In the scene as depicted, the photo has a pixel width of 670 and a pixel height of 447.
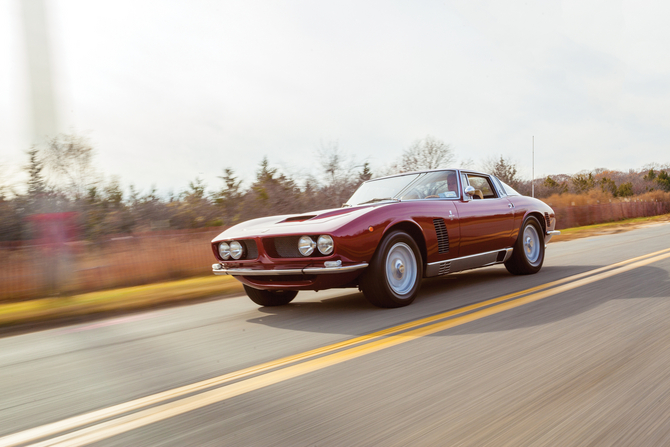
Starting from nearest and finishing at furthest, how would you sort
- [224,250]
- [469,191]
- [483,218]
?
[224,250], [469,191], [483,218]

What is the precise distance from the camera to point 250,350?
369cm

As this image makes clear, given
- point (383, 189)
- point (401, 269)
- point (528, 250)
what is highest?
point (383, 189)

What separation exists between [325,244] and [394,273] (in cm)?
90

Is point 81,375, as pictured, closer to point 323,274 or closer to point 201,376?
point 201,376

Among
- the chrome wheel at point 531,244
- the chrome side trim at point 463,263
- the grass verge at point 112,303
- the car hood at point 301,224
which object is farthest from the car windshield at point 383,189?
the grass verge at point 112,303

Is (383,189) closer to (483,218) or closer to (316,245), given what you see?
(483,218)

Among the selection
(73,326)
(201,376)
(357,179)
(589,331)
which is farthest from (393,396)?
(357,179)

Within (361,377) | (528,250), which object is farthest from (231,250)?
(528,250)

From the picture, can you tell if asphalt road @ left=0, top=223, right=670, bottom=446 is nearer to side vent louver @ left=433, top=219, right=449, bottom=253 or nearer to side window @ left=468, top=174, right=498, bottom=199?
side vent louver @ left=433, top=219, right=449, bottom=253

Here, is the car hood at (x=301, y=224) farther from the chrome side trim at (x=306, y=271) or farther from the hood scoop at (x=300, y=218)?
the chrome side trim at (x=306, y=271)

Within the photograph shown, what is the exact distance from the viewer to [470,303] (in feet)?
16.9

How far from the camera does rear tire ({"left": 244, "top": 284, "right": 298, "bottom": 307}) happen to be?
18.9 ft

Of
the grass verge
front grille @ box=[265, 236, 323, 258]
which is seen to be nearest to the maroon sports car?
front grille @ box=[265, 236, 323, 258]

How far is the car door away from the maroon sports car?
0.5 inches
